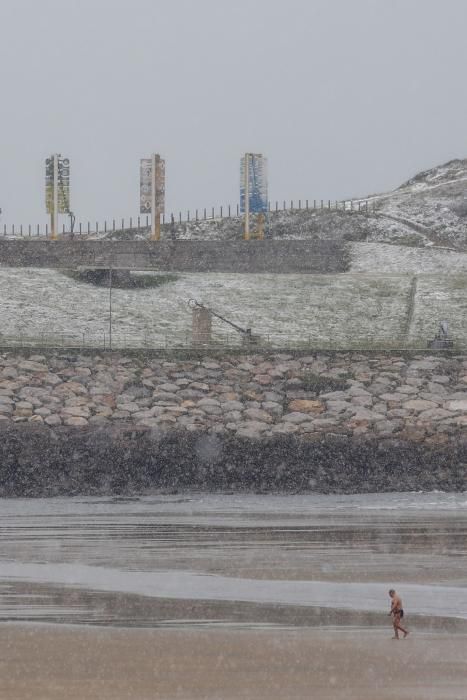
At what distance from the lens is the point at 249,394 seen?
37.1 m

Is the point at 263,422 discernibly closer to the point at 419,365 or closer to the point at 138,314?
the point at 419,365

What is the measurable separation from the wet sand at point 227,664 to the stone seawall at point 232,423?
16783 millimetres

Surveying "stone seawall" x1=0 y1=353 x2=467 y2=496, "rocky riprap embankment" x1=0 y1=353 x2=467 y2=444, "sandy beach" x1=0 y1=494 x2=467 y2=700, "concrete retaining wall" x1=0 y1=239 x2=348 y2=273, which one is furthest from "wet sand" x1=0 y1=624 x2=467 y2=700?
"concrete retaining wall" x1=0 y1=239 x2=348 y2=273

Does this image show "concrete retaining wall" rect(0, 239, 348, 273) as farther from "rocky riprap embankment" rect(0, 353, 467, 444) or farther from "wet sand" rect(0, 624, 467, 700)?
"wet sand" rect(0, 624, 467, 700)

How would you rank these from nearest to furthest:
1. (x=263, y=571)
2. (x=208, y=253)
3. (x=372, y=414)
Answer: (x=263, y=571) → (x=372, y=414) → (x=208, y=253)

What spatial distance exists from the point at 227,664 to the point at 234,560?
24.6 ft

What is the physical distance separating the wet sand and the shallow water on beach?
872 mm

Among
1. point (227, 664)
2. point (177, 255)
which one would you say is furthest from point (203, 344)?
point (227, 664)

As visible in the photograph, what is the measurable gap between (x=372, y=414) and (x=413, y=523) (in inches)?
402

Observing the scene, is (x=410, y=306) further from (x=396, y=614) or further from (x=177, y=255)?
(x=396, y=614)

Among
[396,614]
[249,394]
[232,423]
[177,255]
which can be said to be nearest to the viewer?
[396,614]

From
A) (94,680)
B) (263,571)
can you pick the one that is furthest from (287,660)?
(263,571)

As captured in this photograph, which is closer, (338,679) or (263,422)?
(338,679)

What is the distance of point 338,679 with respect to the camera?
13.1 m
